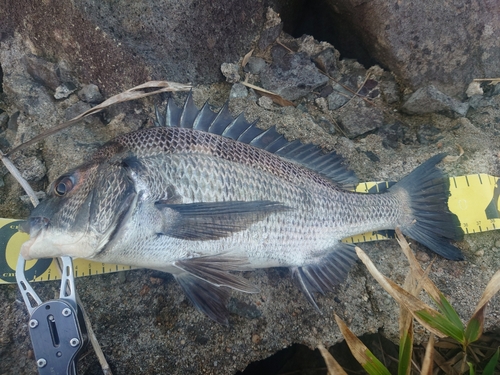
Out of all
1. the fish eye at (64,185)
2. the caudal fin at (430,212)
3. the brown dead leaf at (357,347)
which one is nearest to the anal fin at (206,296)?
the brown dead leaf at (357,347)

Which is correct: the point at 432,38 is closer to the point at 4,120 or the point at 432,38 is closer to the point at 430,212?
the point at 430,212

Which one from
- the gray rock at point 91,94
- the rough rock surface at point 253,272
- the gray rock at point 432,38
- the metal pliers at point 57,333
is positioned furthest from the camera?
the gray rock at point 432,38

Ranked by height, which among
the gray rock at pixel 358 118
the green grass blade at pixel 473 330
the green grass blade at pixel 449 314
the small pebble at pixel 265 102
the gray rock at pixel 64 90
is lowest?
the green grass blade at pixel 473 330

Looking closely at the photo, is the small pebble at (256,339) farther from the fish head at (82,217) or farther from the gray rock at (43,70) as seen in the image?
the gray rock at (43,70)

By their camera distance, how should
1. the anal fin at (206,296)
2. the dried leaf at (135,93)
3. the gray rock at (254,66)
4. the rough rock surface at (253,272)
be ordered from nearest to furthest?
the anal fin at (206,296), the rough rock surface at (253,272), the dried leaf at (135,93), the gray rock at (254,66)

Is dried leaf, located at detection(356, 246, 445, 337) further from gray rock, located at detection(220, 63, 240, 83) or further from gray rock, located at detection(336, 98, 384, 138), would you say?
gray rock, located at detection(220, 63, 240, 83)

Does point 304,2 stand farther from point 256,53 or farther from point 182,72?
point 182,72
